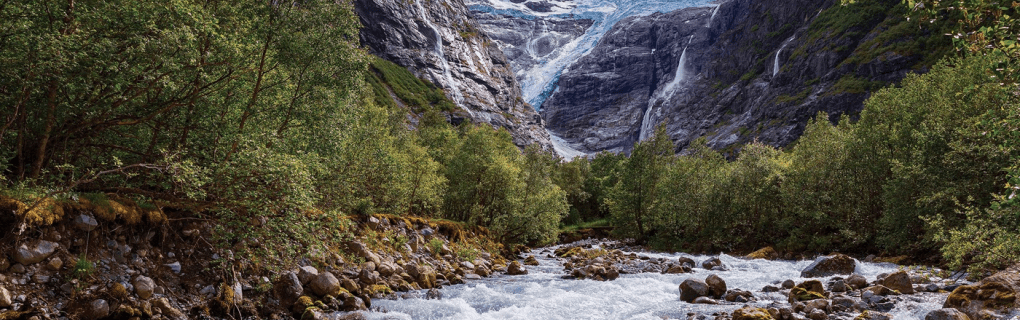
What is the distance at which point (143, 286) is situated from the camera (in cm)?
1285

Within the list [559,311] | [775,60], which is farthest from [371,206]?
[775,60]

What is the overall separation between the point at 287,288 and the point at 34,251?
6850 millimetres

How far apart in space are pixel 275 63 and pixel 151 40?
240 inches

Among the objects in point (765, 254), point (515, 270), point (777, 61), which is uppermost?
point (777, 61)

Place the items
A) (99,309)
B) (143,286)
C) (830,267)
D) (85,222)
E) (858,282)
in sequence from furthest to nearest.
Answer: (830,267), (858,282), (143,286), (85,222), (99,309)

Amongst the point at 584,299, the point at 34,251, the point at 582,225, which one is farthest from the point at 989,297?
the point at 582,225

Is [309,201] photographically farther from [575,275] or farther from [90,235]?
[575,275]

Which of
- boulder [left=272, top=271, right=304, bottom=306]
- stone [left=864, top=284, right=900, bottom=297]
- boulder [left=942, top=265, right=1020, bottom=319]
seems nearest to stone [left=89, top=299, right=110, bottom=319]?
boulder [left=272, top=271, right=304, bottom=306]

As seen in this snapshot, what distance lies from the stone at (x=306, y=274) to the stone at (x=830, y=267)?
1032 inches

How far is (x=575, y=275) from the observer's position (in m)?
29.4

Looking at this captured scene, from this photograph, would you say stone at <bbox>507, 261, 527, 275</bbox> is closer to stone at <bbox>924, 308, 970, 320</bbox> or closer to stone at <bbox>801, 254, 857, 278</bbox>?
stone at <bbox>801, 254, 857, 278</bbox>

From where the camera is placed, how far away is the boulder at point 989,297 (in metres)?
14.4

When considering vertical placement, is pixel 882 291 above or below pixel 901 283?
below

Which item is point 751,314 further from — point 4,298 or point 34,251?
point 34,251
